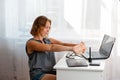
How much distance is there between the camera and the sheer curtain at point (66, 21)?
9.89 feet

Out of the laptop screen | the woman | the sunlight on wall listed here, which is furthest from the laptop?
the sunlight on wall

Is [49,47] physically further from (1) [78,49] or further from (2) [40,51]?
(1) [78,49]

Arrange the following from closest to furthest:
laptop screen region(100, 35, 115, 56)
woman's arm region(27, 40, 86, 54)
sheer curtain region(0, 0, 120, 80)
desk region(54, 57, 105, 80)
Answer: desk region(54, 57, 105, 80), woman's arm region(27, 40, 86, 54), laptop screen region(100, 35, 115, 56), sheer curtain region(0, 0, 120, 80)

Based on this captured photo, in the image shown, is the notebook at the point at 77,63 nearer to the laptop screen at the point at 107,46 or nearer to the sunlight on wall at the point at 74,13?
the laptop screen at the point at 107,46

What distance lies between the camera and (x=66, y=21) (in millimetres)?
3129

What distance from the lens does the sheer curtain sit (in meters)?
3.02

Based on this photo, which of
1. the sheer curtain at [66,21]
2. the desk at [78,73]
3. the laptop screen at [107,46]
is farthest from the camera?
the sheer curtain at [66,21]

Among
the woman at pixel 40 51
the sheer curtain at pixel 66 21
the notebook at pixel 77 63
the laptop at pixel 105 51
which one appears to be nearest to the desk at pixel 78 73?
the notebook at pixel 77 63

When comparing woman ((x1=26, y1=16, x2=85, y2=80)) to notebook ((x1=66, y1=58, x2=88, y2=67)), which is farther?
woman ((x1=26, y1=16, x2=85, y2=80))

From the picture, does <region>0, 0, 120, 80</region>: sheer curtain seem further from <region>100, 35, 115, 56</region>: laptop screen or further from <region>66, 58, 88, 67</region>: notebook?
<region>66, 58, 88, 67</region>: notebook

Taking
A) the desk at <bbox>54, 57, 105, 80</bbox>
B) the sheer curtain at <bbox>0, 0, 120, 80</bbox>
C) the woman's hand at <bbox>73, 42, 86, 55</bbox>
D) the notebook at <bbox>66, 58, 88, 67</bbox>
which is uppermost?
the sheer curtain at <bbox>0, 0, 120, 80</bbox>

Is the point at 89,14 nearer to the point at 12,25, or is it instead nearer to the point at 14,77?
the point at 12,25

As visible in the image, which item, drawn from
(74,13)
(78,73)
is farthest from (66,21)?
(78,73)

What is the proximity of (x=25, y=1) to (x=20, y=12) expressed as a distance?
16 centimetres
